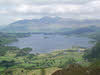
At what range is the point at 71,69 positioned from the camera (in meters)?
18.2

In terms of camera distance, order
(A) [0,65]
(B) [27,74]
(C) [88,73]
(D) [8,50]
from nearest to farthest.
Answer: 1. (C) [88,73]
2. (B) [27,74]
3. (A) [0,65]
4. (D) [8,50]

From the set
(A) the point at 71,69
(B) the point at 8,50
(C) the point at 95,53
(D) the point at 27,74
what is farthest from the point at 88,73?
(B) the point at 8,50

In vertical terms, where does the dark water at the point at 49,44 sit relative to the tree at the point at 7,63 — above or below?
below

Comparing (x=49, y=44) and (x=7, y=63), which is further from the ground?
(x=7, y=63)

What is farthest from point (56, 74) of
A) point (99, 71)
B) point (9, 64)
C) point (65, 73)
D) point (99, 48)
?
point (99, 48)

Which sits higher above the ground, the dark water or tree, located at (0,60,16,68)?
tree, located at (0,60,16,68)

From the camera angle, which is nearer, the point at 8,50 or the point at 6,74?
the point at 6,74

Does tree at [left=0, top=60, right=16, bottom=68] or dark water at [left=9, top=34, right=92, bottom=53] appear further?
dark water at [left=9, top=34, right=92, bottom=53]

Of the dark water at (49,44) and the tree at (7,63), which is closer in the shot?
the tree at (7,63)

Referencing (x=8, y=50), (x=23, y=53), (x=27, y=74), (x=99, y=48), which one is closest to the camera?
(x=27, y=74)

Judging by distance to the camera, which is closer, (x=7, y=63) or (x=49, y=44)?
(x=7, y=63)

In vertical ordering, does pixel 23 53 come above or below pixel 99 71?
below

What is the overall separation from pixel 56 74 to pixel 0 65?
93.2 ft

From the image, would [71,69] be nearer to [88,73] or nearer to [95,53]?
[88,73]
